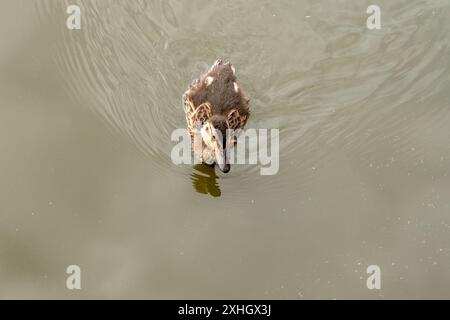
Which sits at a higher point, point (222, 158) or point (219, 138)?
point (219, 138)

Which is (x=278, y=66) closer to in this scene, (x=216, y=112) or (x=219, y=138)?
(x=216, y=112)

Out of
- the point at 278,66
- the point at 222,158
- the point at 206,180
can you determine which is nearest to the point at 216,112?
the point at 222,158

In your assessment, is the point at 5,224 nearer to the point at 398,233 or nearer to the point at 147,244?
the point at 147,244

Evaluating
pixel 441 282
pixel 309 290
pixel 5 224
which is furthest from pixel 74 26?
pixel 441 282

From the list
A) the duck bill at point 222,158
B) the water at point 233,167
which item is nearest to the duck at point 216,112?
the duck bill at point 222,158

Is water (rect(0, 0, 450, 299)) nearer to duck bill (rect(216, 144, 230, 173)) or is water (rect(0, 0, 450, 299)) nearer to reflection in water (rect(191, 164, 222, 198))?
reflection in water (rect(191, 164, 222, 198))

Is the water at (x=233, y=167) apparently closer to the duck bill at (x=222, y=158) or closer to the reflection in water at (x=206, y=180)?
the reflection in water at (x=206, y=180)

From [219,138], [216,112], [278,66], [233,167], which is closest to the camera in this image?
[219,138]
